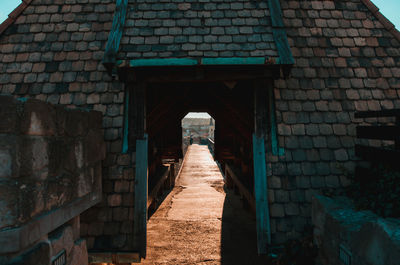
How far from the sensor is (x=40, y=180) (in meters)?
1.79

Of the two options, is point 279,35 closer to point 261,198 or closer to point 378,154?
point 378,154

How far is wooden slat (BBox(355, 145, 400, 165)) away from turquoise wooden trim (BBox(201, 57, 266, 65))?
2.23 meters

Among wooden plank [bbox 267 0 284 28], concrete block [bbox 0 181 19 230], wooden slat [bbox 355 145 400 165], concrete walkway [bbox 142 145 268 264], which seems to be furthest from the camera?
concrete walkway [bbox 142 145 268 264]

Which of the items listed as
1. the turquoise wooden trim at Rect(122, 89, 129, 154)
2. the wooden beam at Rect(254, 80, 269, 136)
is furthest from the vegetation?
the turquoise wooden trim at Rect(122, 89, 129, 154)

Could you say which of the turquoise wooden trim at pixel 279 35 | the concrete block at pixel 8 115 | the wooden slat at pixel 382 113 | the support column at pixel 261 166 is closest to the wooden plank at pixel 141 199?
the support column at pixel 261 166

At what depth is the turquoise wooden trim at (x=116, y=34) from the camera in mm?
3365

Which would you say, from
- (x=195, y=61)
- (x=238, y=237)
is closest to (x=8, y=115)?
(x=195, y=61)

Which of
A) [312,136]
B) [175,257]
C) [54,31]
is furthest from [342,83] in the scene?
[54,31]

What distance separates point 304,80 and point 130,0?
381cm

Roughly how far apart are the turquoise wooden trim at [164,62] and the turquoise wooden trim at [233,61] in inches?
8.3

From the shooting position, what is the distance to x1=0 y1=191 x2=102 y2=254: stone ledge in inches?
58.7

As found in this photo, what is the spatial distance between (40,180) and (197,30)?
11.1 ft

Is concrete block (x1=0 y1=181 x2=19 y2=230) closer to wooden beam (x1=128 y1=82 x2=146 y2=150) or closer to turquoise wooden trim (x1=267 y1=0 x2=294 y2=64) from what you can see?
wooden beam (x1=128 y1=82 x2=146 y2=150)

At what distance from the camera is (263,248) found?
10.8 ft
